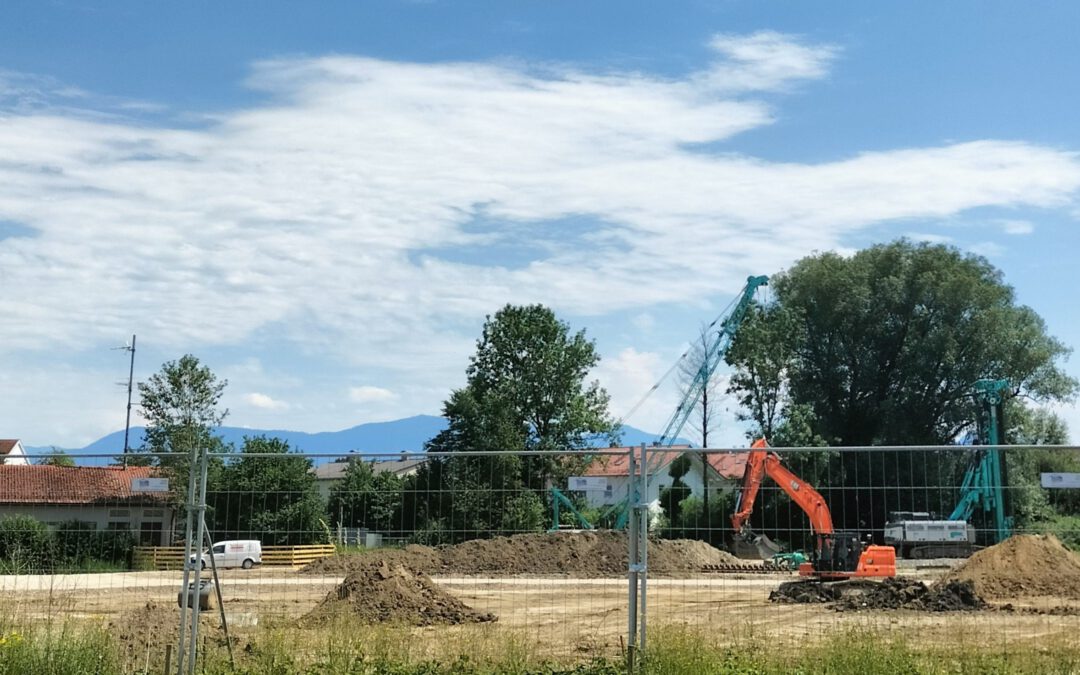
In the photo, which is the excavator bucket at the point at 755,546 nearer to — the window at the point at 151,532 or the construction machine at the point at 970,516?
the construction machine at the point at 970,516

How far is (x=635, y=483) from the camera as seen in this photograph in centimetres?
1102

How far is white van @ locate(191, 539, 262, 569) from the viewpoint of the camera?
42.8 ft

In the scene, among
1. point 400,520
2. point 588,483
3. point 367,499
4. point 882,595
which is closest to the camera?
point 588,483

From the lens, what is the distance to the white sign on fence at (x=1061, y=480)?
10.4m

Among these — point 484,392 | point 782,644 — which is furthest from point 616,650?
point 484,392

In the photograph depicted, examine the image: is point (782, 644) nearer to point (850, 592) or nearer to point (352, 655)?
point (352, 655)

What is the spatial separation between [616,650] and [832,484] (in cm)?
338

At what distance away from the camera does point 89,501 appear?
44.5 feet

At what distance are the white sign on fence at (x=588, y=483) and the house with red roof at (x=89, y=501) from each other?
14.9 feet

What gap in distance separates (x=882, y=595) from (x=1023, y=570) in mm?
6002

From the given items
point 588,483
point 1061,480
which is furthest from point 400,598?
point 1061,480

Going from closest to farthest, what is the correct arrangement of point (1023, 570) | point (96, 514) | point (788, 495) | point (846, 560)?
point (96, 514) < point (788, 495) < point (846, 560) < point (1023, 570)

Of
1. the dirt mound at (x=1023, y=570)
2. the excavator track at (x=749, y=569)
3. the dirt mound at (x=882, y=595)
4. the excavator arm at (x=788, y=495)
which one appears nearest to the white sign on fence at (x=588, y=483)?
the excavator arm at (x=788, y=495)

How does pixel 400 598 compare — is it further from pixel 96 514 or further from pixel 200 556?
pixel 200 556
